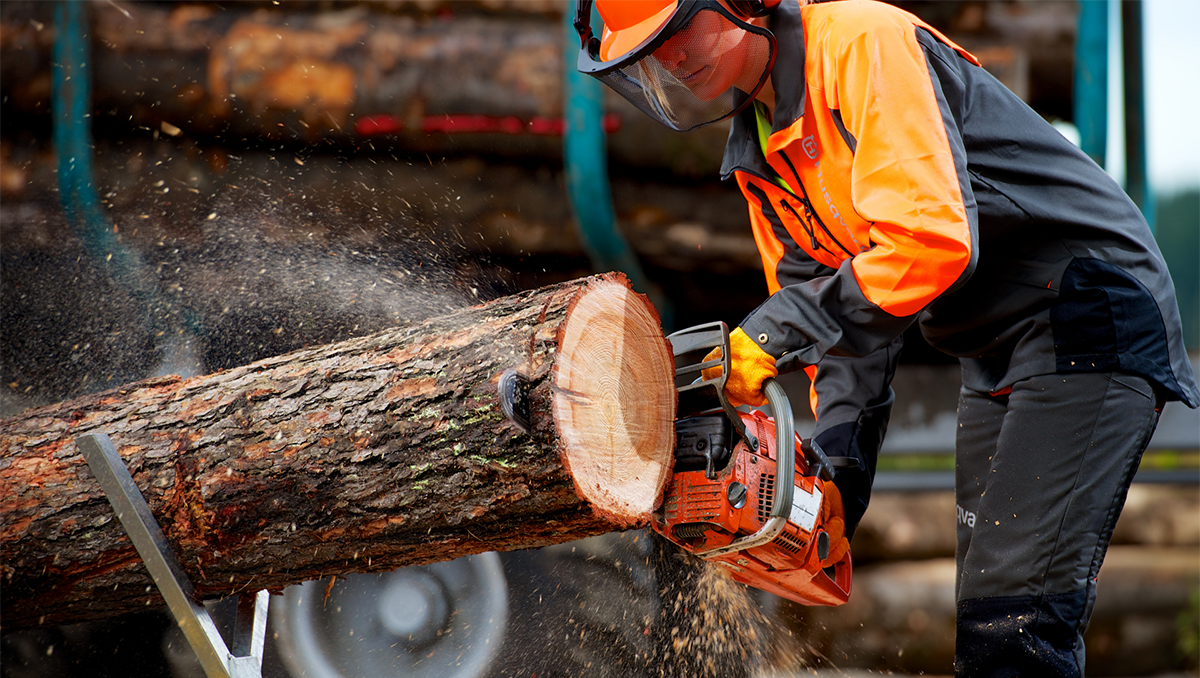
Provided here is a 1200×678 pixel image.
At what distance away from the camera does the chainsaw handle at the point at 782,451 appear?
5.94ft

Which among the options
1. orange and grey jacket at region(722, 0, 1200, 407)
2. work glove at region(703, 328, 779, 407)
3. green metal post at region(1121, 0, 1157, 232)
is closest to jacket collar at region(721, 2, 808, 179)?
orange and grey jacket at region(722, 0, 1200, 407)

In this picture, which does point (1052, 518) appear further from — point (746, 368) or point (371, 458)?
point (371, 458)

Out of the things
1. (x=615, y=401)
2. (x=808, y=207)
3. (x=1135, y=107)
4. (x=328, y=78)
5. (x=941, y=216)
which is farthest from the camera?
(x=1135, y=107)

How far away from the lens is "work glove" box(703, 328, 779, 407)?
5.85 ft

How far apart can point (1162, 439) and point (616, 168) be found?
297 centimetres

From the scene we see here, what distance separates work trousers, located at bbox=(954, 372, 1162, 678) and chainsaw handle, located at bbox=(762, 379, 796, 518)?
1.57ft

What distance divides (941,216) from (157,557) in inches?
71.1

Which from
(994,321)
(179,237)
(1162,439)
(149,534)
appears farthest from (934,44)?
(1162,439)

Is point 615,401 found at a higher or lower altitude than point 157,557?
higher

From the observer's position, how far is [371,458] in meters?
1.80

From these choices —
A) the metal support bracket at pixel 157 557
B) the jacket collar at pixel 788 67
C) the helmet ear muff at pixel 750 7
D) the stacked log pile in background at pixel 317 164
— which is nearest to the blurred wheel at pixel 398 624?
the stacked log pile in background at pixel 317 164

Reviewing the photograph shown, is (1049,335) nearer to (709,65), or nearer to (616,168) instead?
(709,65)

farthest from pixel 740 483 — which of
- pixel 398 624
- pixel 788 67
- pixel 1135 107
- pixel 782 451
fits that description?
pixel 1135 107

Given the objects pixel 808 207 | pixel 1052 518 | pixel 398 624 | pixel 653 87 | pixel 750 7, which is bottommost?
pixel 398 624
